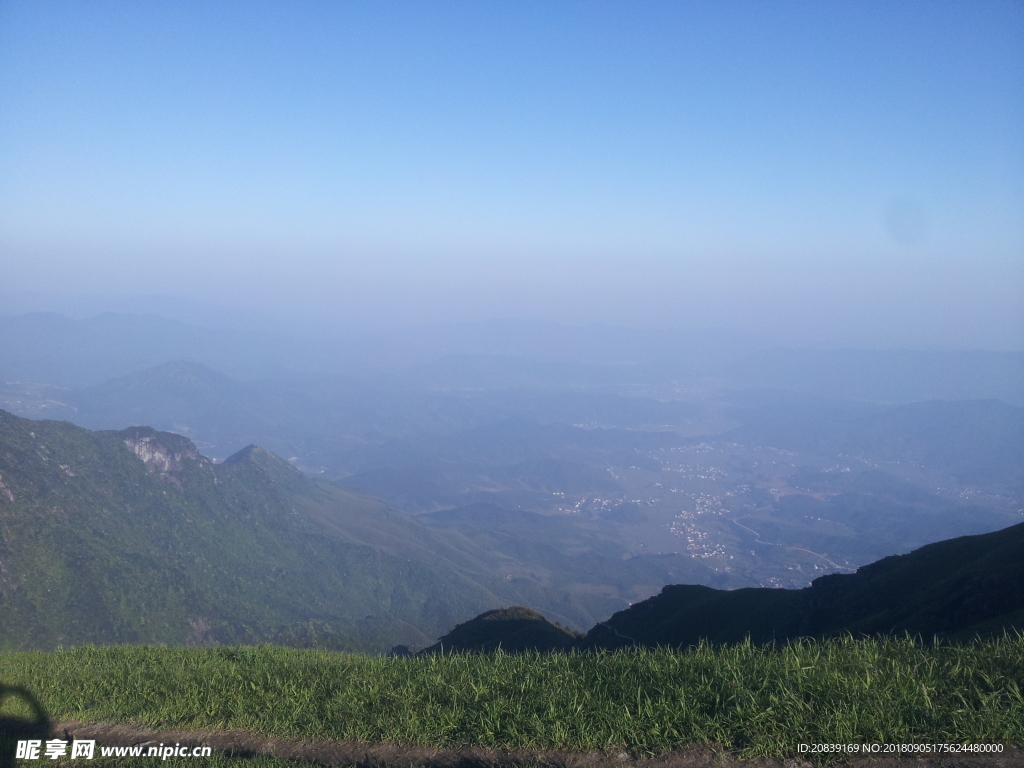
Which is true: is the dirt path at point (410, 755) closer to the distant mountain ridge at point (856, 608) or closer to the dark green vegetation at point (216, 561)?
the distant mountain ridge at point (856, 608)

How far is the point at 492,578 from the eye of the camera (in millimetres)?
164375

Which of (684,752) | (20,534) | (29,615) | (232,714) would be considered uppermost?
(684,752)

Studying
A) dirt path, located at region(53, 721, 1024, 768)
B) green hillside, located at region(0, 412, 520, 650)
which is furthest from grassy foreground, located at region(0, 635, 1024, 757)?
green hillside, located at region(0, 412, 520, 650)

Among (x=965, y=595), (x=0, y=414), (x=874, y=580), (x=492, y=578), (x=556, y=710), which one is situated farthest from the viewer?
(x=492, y=578)

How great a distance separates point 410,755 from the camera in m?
7.03

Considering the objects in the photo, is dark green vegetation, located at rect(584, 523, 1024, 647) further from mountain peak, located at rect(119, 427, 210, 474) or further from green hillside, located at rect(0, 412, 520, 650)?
mountain peak, located at rect(119, 427, 210, 474)

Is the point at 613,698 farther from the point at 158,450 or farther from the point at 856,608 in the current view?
the point at 158,450

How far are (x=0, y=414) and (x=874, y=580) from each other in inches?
5942

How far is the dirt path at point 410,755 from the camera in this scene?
5988 mm

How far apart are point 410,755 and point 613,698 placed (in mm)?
2386

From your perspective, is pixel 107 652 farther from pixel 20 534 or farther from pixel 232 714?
pixel 20 534

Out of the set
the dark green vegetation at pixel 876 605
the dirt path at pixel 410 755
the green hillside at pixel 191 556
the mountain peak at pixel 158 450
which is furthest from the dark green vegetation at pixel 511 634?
the mountain peak at pixel 158 450

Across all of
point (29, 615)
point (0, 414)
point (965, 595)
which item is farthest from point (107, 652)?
point (0, 414)

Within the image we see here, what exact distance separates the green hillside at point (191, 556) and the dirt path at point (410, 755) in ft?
278
